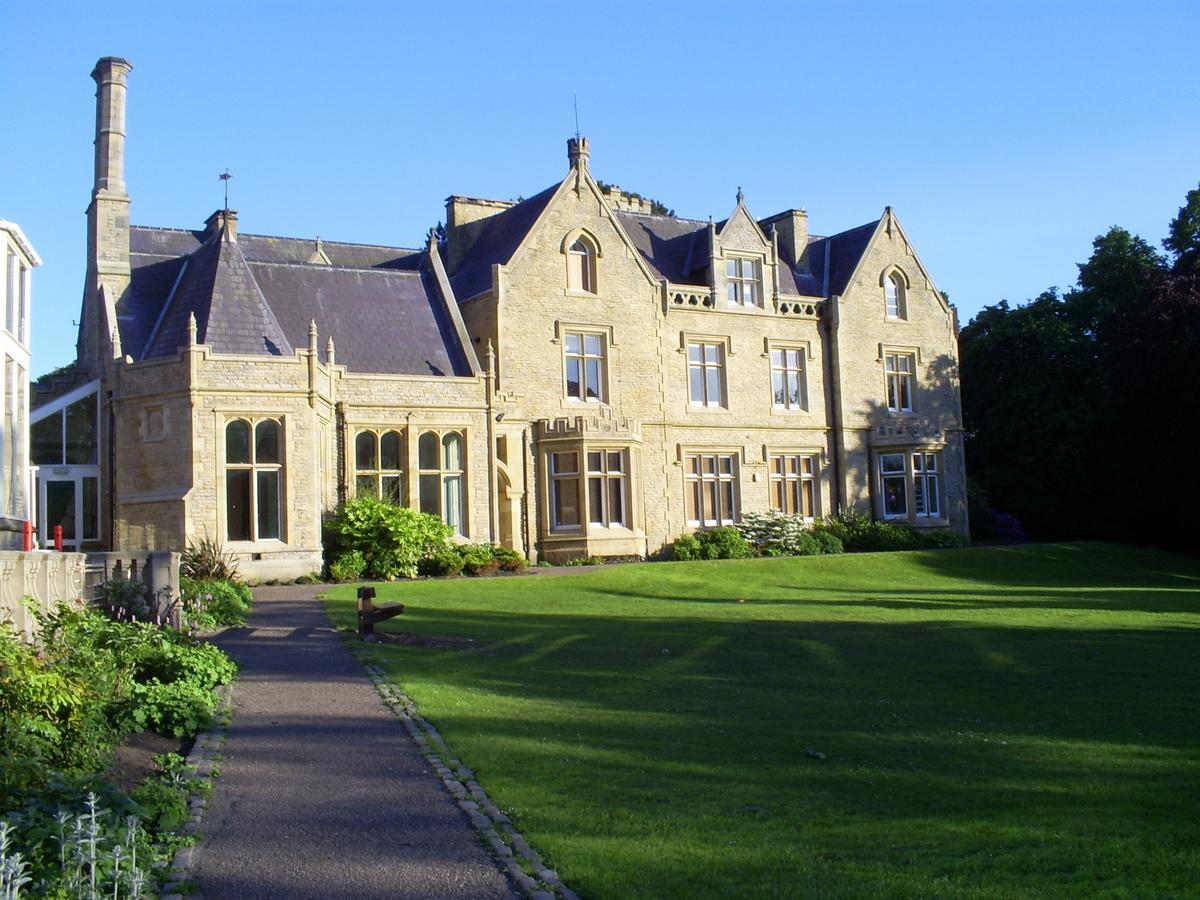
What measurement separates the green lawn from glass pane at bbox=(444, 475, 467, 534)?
27.0 ft

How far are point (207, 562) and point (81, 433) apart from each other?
20.3 feet

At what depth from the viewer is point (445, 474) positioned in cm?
2908

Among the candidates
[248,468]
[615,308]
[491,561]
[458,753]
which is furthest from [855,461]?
[458,753]

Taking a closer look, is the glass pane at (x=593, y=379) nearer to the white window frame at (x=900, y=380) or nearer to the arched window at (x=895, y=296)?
the white window frame at (x=900, y=380)

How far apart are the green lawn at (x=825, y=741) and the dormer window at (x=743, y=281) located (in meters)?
18.1

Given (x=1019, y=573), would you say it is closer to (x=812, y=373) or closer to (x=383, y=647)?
(x=812, y=373)

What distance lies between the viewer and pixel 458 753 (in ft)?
28.5

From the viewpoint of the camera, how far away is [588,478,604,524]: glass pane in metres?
32.4

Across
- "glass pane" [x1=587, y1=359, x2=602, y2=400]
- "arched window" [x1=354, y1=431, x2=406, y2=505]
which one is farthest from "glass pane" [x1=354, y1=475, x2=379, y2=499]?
"glass pane" [x1=587, y1=359, x2=602, y2=400]

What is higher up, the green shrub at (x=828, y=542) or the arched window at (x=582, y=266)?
the arched window at (x=582, y=266)

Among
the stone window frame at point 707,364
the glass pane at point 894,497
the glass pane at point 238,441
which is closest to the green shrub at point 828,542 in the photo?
the glass pane at point 894,497

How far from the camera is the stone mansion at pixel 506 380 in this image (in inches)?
974

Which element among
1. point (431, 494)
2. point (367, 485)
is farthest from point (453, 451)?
point (367, 485)

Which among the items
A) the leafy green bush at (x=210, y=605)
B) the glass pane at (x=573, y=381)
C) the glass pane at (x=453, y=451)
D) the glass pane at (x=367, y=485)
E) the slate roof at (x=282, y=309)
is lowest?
the leafy green bush at (x=210, y=605)
